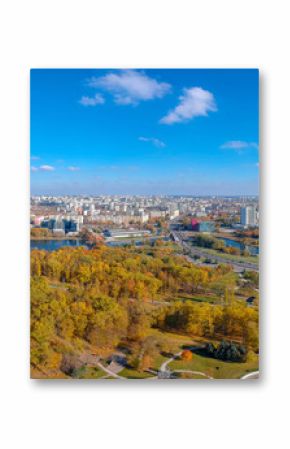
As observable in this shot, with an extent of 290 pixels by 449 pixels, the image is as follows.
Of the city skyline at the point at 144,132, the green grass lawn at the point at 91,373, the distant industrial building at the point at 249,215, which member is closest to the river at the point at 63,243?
the city skyline at the point at 144,132

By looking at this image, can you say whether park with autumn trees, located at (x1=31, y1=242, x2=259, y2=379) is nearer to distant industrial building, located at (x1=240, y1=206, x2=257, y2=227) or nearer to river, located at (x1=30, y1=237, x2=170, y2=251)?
river, located at (x1=30, y1=237, x2=170, y2=251)

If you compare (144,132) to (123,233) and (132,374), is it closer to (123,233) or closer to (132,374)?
(123,233)

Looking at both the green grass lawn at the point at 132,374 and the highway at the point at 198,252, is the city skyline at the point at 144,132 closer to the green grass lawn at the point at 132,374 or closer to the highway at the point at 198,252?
the highway at the point at 198,252

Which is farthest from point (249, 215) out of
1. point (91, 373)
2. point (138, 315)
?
point (91, 373)

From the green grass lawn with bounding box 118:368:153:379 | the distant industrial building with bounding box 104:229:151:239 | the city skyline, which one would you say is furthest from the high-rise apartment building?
the green grass lawn with bounding box 118:368:153:379
